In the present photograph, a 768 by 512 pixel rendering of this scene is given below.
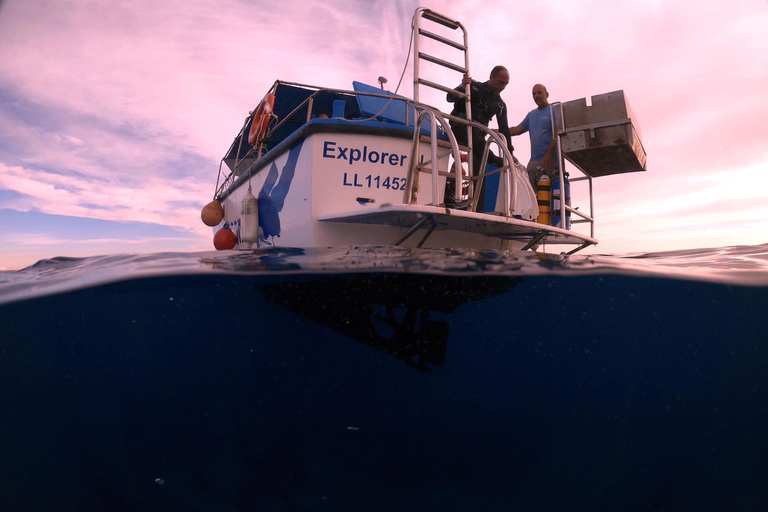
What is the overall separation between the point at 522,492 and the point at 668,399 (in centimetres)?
703

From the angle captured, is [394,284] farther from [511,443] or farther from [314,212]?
[511,443]

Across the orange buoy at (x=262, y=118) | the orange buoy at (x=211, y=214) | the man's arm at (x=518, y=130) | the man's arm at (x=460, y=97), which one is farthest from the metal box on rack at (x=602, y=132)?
the orange buoy at (x=211, y=214)

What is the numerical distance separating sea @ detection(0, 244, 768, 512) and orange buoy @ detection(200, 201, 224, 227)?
3258mm

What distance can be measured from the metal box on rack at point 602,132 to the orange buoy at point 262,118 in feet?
16.7

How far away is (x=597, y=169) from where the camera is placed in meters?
7.59

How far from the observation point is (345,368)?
9.08m

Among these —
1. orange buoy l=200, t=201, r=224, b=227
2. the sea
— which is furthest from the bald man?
orange buoy l=200, t=201, r=224, b=227

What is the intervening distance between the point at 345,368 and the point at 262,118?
5.45m

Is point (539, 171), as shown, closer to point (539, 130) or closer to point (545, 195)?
point (545, 195)

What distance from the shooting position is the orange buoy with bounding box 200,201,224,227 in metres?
10.3

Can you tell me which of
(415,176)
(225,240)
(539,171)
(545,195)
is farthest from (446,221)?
(225,240)

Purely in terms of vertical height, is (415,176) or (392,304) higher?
(415,176)

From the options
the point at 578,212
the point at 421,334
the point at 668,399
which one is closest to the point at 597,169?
the point at 578,212

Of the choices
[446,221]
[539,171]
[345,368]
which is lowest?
[345,368]
